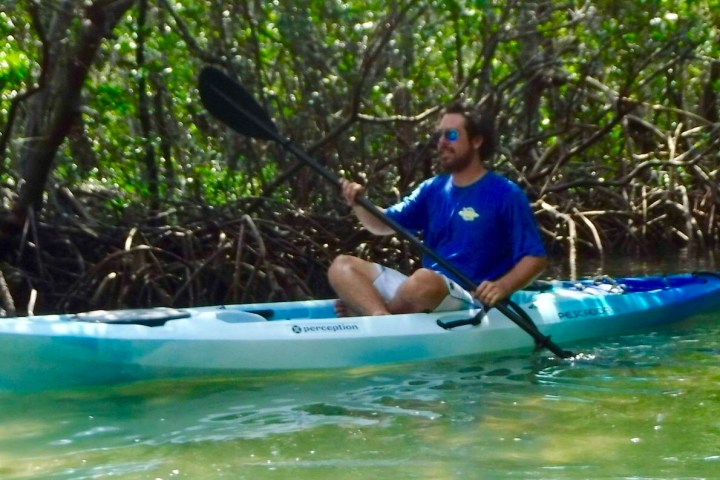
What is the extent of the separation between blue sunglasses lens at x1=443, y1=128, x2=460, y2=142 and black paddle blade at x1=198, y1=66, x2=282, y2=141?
89cm

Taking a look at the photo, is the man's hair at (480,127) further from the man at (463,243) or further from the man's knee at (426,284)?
the man's knee at (426,284)

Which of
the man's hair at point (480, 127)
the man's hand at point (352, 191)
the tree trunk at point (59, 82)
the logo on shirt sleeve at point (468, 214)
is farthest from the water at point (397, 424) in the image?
the tree trunk at point (59, 82)

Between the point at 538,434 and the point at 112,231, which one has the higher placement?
the point at 112,231

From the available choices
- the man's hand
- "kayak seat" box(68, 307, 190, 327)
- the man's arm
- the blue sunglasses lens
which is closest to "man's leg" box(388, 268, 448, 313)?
the man's arm

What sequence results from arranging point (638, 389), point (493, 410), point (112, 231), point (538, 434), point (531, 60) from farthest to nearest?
point (531, 60), point (112, 231), point (638, 389), point (493, 410), point (538, 434)

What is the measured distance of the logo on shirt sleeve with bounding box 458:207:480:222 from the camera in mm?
4832

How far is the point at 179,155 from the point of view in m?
7.97

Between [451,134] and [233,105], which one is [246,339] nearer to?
[451,134]

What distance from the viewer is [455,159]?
4863 millimetres

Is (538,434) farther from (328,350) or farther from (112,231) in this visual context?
(112,231)

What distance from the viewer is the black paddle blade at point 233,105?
5.41 metres

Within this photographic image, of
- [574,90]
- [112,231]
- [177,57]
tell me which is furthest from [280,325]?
[574,90]

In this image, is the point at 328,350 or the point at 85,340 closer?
the point at 85,340

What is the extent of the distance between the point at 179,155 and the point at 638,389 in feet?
14.4
